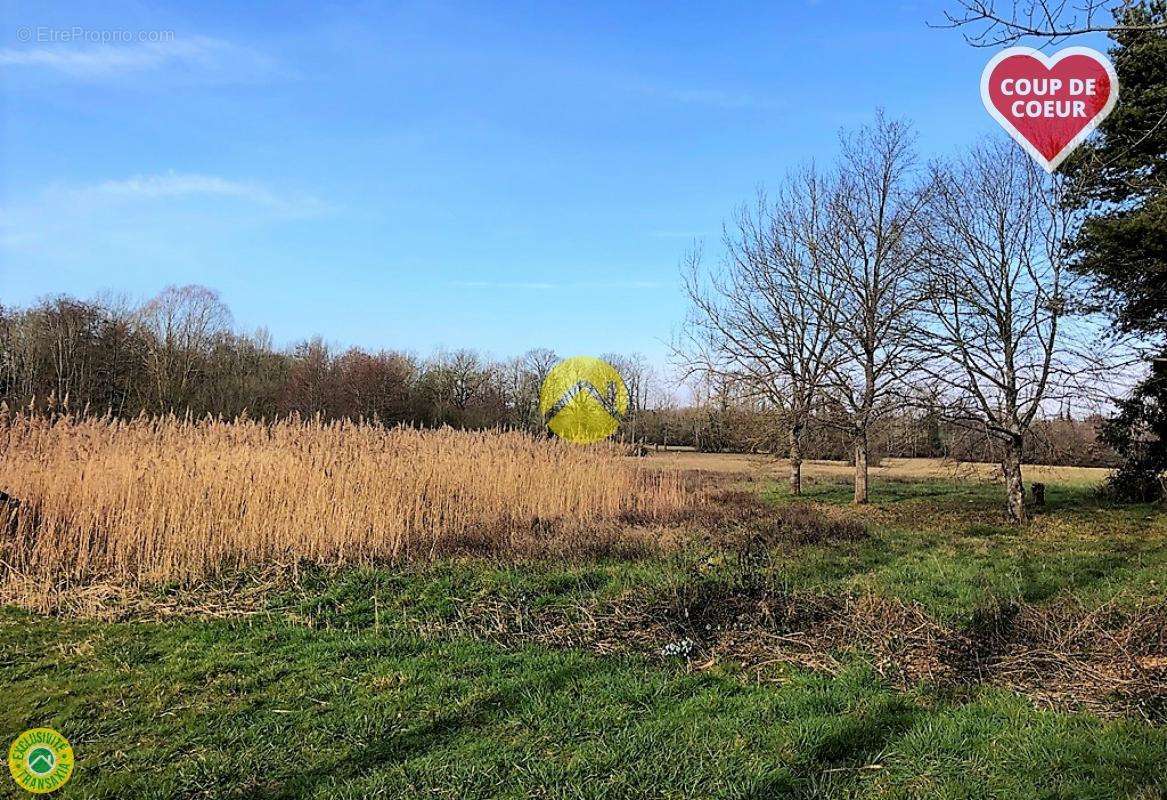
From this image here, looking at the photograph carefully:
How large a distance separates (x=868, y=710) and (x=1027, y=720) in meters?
0.75

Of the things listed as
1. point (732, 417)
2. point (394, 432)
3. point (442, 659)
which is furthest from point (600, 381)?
point (442, 659)

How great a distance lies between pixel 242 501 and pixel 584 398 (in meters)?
21.4

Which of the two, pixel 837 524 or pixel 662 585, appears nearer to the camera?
pixel 662 585

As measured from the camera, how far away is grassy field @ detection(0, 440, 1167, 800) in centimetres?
287

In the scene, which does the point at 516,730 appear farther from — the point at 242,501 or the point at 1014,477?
the point at 1014,477

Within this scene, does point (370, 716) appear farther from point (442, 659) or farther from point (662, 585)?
point (662, 585)

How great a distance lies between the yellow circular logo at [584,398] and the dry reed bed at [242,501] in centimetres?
1752

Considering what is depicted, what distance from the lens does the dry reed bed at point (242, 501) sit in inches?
242

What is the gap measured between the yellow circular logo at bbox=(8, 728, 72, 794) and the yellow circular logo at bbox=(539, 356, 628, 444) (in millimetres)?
23488

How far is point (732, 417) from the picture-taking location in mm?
18250

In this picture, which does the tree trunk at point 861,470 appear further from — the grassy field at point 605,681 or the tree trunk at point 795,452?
the grassy field at point 605,681

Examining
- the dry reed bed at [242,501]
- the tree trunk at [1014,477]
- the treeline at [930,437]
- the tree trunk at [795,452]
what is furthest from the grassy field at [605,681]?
the tree trunk at [795,452]

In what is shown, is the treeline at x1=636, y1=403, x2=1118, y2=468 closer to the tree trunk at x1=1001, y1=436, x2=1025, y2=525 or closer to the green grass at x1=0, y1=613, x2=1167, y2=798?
the tree trunk at x1=1001, y1=436, x2=1025, y2=525

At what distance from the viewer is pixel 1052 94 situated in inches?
223
